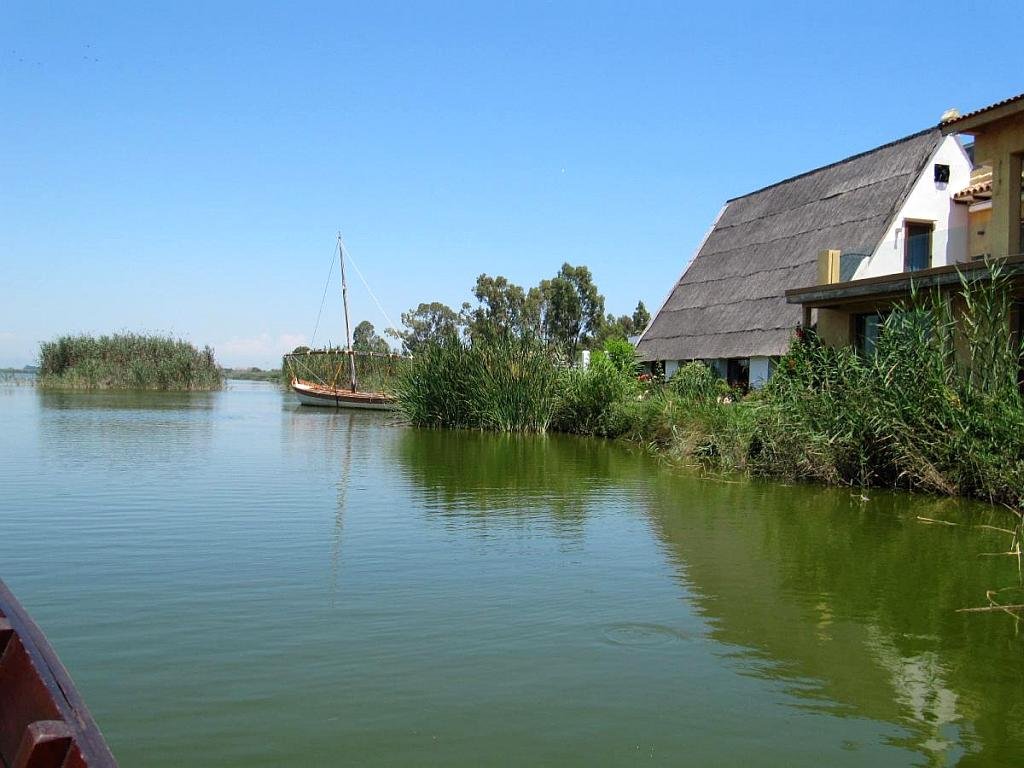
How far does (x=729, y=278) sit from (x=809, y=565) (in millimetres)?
18309

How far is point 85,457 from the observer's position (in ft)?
51.0

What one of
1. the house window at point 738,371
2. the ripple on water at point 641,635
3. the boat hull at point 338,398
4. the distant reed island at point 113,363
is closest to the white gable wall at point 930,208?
the house window at point 738,371

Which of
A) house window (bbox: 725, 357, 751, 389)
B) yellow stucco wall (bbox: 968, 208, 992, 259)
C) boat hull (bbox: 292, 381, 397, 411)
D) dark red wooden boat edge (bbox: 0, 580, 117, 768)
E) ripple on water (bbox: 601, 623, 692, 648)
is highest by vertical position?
yellow stucco wall (bbox: 968, 208, 992, 259)

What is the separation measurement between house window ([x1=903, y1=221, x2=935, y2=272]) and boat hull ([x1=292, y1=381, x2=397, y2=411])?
19836 mm

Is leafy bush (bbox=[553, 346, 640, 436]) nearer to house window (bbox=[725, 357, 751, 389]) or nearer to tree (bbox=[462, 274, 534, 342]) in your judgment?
house window (bbox=[725, 357, 751, 389])

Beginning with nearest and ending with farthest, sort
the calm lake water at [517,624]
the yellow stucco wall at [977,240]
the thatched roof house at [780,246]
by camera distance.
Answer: the calm lake water at [517,624] < the yellow stucco wall at [977,240] < the thatched roof house at [780,246]

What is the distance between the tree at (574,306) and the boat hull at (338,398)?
1499 centimetres

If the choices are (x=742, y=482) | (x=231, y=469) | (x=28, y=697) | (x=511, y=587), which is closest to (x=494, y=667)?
(x=511, y=587)

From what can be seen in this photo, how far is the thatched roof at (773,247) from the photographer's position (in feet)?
70.5

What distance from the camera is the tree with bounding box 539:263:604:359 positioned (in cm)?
5056

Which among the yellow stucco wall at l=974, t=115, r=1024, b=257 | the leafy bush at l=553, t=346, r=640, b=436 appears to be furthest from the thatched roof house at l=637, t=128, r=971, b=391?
the yellow stucco wall at l=974, t=115, r=1024, b=257

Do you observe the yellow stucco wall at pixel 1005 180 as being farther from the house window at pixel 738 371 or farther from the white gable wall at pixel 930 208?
the house window at pixel 738 371

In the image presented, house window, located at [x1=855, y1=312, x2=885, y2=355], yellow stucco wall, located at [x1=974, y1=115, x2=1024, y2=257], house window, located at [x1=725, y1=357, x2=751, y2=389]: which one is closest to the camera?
yellow stucco wall, located at [x1=974, y1=115, x2=1024, y2=257]

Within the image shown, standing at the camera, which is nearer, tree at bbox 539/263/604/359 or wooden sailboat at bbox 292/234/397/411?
wooden sailboat at bbox 292/234/397/411
